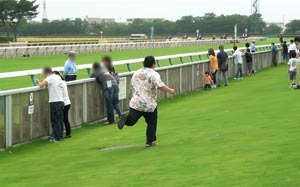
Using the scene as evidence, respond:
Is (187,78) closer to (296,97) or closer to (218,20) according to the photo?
(296,97)

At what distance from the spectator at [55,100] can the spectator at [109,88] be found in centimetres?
280

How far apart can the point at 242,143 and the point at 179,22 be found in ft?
506

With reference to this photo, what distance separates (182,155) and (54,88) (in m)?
4.24

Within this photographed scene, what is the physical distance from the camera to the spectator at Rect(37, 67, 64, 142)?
44.4ft

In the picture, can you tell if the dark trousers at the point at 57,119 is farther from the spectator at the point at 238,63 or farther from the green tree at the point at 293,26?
the green tree at the point at 293,26

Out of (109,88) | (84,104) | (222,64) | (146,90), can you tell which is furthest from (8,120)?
(222,64)

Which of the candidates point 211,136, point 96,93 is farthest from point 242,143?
point 96,93

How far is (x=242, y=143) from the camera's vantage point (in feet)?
36.1

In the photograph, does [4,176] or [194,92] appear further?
[194,92]

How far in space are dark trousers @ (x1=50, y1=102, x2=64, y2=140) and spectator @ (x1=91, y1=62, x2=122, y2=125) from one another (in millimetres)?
2751

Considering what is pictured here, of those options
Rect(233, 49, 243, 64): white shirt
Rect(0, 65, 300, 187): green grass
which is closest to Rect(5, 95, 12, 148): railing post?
Rect(0, 65, 300, 187): green grass

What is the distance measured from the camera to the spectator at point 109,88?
1639cm

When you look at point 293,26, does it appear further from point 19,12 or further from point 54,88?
point 54,88

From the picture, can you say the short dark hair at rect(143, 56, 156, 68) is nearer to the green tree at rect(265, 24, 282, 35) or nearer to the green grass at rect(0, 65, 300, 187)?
the green grass at rect(0, 65, 300, 187)
